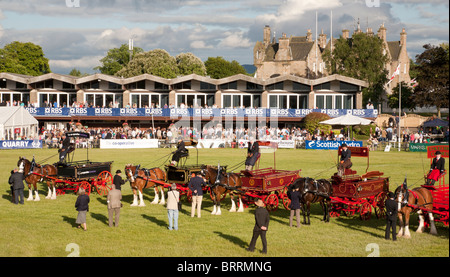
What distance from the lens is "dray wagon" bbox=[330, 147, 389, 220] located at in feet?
55.1

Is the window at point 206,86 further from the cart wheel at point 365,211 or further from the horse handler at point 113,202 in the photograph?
the horse handler at point 113,202

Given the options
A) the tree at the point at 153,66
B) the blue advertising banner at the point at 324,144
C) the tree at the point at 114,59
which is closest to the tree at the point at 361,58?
the tree at the point at 153,66

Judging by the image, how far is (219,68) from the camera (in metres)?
120

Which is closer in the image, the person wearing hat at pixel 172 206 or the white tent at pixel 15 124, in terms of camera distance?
the person wearing hat at pixel 172 206

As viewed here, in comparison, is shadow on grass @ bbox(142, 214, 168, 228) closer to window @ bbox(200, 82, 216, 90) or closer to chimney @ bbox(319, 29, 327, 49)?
window @ bbox(200, 82, 216, 90)

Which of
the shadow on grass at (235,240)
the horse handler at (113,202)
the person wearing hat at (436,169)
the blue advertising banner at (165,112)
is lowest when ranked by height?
the shadow on grass at (235,240)

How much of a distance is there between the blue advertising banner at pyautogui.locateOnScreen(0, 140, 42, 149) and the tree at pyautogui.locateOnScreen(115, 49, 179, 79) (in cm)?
4397

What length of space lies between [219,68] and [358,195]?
105432 millimetres

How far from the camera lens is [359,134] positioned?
60688 mm

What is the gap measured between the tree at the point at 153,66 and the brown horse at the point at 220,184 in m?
73.1

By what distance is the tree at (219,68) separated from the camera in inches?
4702

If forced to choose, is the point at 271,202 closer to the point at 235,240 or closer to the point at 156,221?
the point at 235,240

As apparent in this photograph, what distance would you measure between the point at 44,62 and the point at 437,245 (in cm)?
9288
